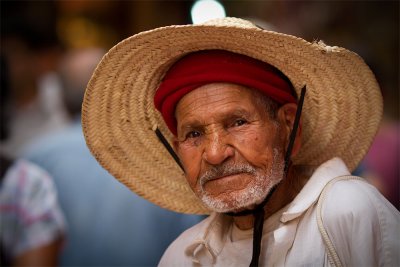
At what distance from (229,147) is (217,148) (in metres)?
0.04

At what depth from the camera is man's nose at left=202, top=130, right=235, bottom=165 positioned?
235cm

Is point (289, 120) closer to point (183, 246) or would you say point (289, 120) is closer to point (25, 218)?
point (183, 246)

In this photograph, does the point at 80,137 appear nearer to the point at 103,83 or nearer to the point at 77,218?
the point at 77,218

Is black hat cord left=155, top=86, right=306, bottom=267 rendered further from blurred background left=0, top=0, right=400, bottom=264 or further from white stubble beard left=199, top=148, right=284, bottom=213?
blurred background left=0, top=0, right=400, bottom=264

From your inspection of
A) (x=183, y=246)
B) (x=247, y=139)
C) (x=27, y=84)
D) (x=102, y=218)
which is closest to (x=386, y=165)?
(x=102, y=218)

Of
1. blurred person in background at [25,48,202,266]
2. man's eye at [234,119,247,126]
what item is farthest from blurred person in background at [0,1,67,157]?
man's eye at [234,119,247,126]

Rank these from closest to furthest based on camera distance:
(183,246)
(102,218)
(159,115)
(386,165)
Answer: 1. (183,246)
2. (159,115)
3. (102,218)
4. (386,165)

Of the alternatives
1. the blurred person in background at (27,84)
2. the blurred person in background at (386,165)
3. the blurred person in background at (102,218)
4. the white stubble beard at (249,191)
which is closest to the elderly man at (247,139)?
the white stubble beard at (249,191)

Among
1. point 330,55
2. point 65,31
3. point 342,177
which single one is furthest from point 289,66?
point 65,31

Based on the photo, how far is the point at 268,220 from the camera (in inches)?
98.8

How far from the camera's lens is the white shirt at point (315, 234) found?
2.14 metres

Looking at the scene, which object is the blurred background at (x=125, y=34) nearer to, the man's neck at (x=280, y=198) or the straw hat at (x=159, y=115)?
the straw hat at (x=159, y=115)

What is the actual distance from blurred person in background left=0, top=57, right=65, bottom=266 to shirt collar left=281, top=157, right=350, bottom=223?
1.85 meters

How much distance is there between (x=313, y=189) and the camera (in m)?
2.37
